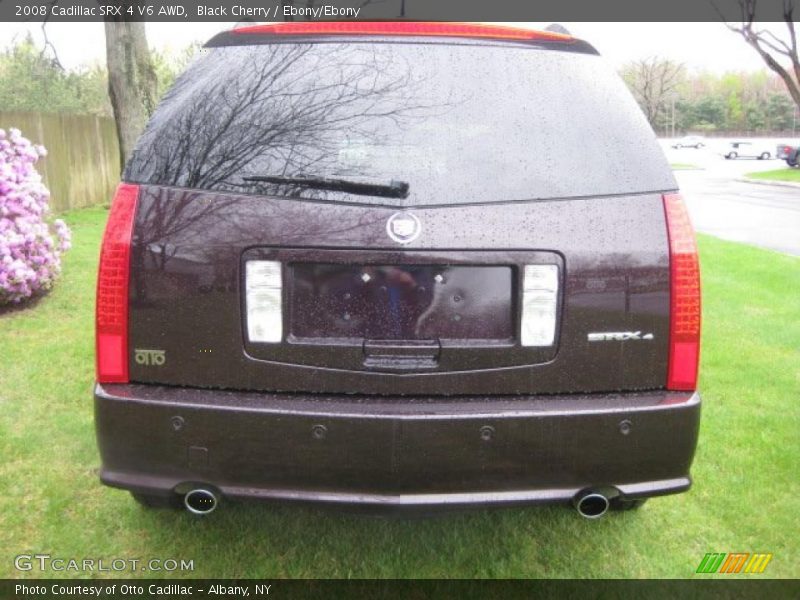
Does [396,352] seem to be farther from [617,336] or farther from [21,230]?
[21,230]

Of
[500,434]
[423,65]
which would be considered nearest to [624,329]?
[500,434]

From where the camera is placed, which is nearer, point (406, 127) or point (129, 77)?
point (406, 127)

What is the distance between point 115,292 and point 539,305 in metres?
1.25

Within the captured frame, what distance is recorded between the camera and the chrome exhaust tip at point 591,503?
218 centimetres

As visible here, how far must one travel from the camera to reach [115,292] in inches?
84.6

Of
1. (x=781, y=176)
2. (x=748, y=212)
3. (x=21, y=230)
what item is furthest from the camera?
(x=781, y=176)

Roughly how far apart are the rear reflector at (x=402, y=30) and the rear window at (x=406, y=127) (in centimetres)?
6

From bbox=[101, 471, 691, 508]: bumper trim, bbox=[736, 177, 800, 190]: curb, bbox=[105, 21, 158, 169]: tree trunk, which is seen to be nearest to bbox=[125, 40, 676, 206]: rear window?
bbox=[101, 471, 691, 508]: bumper trim

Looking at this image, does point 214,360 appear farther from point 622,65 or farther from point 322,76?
point 622,65

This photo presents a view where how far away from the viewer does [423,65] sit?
7.48 ft

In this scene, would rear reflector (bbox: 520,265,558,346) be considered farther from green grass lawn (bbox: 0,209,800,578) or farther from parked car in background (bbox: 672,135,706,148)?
parked car in background (bbox: 672,135,706,148)

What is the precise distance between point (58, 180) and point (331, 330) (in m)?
14.0

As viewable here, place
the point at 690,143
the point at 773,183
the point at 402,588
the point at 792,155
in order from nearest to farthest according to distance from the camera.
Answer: the point at 402,588, the point at 773,183, the point at 792,155, the point at 690,143

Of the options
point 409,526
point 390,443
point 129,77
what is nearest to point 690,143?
point 129,77
